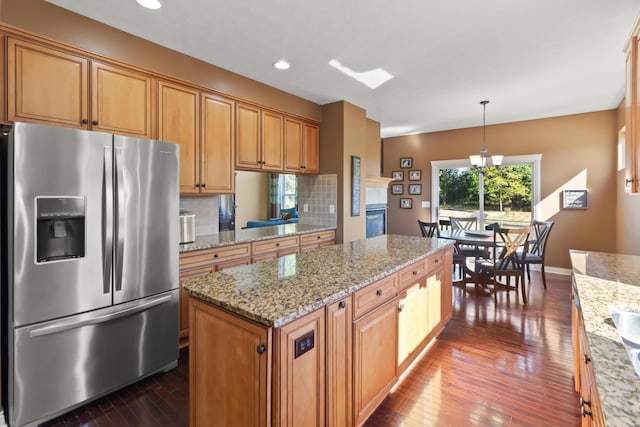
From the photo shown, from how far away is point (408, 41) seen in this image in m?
2.71

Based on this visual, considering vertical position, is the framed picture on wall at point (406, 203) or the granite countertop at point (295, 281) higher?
the framed picture on wall at point (406, 203)

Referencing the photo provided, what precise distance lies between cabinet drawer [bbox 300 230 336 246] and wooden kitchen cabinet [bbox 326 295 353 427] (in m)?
2.44

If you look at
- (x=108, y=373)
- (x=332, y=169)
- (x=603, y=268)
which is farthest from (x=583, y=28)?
(x=108, y=373)

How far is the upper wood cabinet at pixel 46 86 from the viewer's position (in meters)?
2.02

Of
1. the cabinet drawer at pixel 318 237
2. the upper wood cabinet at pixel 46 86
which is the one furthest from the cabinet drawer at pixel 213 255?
the upper wood cabinet at pixel 46 86

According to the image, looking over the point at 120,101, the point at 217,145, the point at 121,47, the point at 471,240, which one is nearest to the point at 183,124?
the point at 217,145

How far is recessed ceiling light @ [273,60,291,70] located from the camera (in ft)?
10.4

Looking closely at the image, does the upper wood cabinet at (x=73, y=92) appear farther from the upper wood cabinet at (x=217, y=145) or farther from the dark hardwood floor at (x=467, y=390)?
the dark hardwood floor at (x=467, y=390)

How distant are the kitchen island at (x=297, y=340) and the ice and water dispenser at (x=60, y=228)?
3.06ft

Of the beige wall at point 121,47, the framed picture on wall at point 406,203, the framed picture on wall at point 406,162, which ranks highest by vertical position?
the beige wall at point 121,47

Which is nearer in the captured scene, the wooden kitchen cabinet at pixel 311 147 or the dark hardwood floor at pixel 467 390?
the dark hardwood floor at pixel 467 390

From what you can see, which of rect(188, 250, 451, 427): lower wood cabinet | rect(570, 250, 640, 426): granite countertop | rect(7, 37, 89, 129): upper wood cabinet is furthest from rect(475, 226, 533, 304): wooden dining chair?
rect(7, 37, 89, 129): upper wood cabinet

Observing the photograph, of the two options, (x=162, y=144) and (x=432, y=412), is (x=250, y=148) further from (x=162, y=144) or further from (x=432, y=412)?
(x=432, y=412)

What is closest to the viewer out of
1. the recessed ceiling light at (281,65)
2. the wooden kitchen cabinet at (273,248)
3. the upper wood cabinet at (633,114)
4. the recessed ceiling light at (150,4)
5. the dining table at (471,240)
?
the upper wood cabinet at (633,114)
